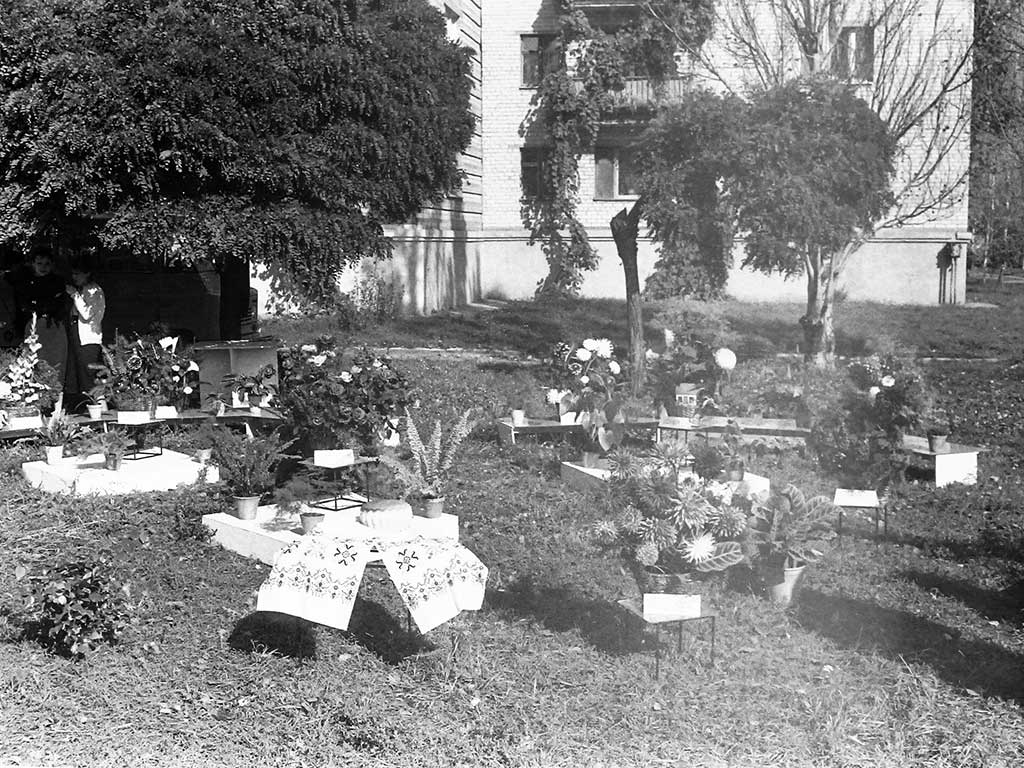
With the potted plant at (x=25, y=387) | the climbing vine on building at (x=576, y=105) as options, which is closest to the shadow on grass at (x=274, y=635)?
the potted plant at (x=25, y=387)

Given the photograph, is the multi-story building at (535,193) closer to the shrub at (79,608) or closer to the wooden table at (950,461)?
the wooden table at (950,461)

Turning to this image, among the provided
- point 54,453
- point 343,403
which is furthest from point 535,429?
point 54,453

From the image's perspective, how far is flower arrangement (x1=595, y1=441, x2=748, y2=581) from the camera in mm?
5809

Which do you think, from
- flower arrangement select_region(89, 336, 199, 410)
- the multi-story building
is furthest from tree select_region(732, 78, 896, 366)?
the multi-story building

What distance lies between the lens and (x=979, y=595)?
6.95m

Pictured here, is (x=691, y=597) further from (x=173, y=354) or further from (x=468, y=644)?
(x=173, y=354)

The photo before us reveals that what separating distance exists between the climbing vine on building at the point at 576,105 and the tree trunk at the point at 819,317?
11068 millimetres

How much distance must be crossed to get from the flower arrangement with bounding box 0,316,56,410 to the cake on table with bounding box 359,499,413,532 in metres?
5.27

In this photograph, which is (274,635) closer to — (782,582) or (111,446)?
(782,582)

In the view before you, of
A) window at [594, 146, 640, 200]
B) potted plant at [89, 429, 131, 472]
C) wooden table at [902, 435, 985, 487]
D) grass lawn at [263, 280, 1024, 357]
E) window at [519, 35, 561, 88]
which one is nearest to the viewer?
potted plant at [89, 429, 131, 472]

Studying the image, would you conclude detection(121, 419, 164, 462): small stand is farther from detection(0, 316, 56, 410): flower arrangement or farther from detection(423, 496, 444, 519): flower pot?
detection(423, 496, 444, 519): flower pot

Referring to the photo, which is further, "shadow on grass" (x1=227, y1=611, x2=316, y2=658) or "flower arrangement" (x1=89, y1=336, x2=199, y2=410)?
"flower arrangement" (x1=89, y1=336, x2=199, y2=410)

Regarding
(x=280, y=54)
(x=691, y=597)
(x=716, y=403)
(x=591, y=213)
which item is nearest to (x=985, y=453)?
(x=716, y=403)

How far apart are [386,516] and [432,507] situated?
0.62m
